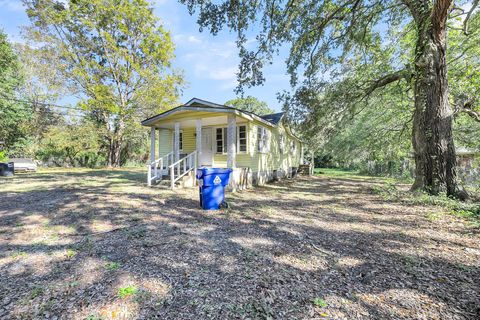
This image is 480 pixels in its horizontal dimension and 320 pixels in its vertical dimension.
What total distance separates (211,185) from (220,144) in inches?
249

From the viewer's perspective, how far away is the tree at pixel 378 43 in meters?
6.68

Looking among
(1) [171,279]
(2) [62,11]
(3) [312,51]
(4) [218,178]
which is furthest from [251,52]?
(2) [62,11]

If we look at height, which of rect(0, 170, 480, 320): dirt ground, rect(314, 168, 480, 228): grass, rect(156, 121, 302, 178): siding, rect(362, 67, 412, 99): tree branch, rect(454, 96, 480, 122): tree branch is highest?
rect(362, 67, 412, 99): tree branch

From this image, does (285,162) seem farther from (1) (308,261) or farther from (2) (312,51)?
(1) (308,261)

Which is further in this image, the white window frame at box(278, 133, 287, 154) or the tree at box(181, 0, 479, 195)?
the white window frame at box(278, 133, 287, 154)

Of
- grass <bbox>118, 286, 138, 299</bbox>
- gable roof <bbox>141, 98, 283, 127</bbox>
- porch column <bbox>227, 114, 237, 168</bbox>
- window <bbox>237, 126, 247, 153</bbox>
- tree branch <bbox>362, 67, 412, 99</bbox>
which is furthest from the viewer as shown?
window <bbox>237, 126, 247, 153</bbox>

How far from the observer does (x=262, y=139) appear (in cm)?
1179

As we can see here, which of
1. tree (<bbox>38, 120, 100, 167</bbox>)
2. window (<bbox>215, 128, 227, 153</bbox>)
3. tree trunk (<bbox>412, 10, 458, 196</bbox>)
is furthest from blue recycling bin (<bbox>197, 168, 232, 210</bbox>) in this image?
tree (<bbox>38, 120, 100, 167</bbox>)

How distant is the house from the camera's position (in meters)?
9.04

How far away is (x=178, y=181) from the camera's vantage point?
9344 millimetres

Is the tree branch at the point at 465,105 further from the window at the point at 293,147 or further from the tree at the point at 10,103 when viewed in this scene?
the tree at the point at 10,103

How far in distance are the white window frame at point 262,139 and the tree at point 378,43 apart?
125 inches

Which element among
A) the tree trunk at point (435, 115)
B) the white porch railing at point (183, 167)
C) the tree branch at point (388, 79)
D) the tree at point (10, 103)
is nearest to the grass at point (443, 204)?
the tree trunk at point (435, 115)

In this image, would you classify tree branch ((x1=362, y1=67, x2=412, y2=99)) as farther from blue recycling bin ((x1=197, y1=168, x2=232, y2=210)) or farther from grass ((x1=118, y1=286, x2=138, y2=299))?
grass ((x1=118, y1=286, x2=138, y2=299))
